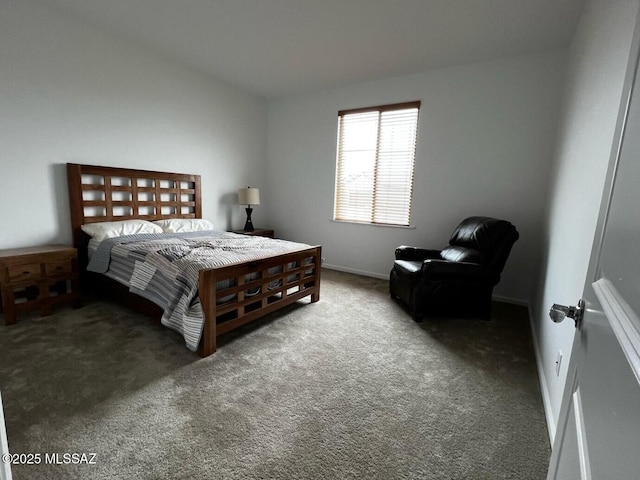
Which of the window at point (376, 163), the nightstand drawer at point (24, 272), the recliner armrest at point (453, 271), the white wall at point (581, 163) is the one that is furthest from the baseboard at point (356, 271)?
the nightstand drawer at point (24, 272)

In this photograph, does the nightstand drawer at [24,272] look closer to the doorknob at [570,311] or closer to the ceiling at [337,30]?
the ceiling at [337,30]

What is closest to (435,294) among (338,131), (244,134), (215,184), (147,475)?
(147,475)

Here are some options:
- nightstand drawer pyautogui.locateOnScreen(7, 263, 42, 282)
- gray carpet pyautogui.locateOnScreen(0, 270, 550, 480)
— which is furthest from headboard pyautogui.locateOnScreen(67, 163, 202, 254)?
gray carpet pyautogui.locateOnScreen(0, 270, 550, 480)

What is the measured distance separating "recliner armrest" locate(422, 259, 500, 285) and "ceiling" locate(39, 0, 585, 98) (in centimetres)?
215

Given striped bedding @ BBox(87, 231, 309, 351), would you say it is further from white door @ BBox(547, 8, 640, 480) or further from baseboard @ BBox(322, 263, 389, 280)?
A: white door @ BBox(547, 8, 640, 480)

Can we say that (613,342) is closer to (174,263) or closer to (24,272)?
(174,263)

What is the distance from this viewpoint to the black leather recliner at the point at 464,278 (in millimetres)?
2756

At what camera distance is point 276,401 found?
1684 millimetres

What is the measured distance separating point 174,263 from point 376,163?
118 inches

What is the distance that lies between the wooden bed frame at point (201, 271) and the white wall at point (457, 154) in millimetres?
1527

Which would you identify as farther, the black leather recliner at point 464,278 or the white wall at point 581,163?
the black leather recliner at point 464,278

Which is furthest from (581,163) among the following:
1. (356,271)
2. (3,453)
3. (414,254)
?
(356,271)

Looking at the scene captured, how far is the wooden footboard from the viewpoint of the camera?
210 cm

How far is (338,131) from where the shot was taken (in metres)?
4.43
